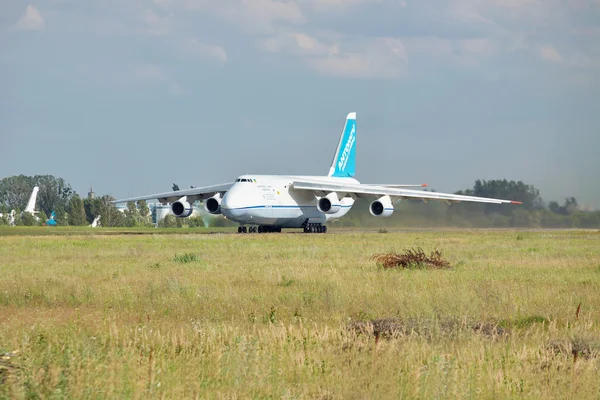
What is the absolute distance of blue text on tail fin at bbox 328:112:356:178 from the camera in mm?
58344

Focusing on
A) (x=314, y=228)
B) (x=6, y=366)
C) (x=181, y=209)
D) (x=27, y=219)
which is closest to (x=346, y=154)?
(x=314, y=228)

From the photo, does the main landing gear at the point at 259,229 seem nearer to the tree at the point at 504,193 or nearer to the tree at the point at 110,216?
the tree at the point at 504,193

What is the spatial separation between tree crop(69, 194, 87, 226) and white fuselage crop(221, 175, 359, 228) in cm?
5144

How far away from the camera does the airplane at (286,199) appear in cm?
4612

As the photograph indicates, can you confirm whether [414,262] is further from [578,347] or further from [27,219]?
[27,219]

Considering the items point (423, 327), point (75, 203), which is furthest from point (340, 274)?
point (75, 203)

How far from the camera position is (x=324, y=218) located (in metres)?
52.9

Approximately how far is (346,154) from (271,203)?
1306 cm

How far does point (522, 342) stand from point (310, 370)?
3057mm

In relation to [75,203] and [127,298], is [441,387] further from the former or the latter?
[75,203]

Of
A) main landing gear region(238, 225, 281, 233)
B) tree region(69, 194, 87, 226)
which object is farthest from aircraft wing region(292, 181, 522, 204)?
tree region(69, 194, 87, 226)

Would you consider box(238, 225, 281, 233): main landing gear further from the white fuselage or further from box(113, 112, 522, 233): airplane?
the white fuselage

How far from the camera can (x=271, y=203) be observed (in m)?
47.4

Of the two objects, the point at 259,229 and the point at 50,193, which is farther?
the point at 50,193
